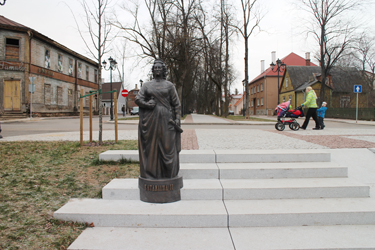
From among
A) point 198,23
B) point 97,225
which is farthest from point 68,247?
point 198,23

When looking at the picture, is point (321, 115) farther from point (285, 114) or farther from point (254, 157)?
point (254, 157)

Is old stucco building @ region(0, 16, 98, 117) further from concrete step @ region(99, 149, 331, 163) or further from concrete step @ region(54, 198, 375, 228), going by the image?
concrete step @ region(54, 198, 375, 228)

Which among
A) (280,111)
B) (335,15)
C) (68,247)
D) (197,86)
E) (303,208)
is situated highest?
(335,15)

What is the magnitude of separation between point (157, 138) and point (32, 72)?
1100 inches

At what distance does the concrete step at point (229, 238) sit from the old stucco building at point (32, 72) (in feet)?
89.0

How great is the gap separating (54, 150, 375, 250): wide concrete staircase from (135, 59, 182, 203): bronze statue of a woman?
18 cm

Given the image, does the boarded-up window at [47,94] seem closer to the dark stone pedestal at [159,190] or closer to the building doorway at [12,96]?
the building doorway at [12,96]

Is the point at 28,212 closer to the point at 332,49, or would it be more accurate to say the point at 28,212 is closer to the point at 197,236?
the point at 197,236

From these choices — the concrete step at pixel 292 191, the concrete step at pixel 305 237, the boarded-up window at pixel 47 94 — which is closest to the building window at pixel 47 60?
the boarded-up window at pixel 47 94

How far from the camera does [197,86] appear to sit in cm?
5503

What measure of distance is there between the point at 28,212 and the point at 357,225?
4.25 metres

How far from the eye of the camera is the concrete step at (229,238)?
9.12ft

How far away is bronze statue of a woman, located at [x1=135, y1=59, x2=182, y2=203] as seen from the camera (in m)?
3.60

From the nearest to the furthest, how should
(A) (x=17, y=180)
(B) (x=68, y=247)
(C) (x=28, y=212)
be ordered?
(B) (x=68, y=247)
(C) (x=28, y=212)
(A) (x=17, y=180)
